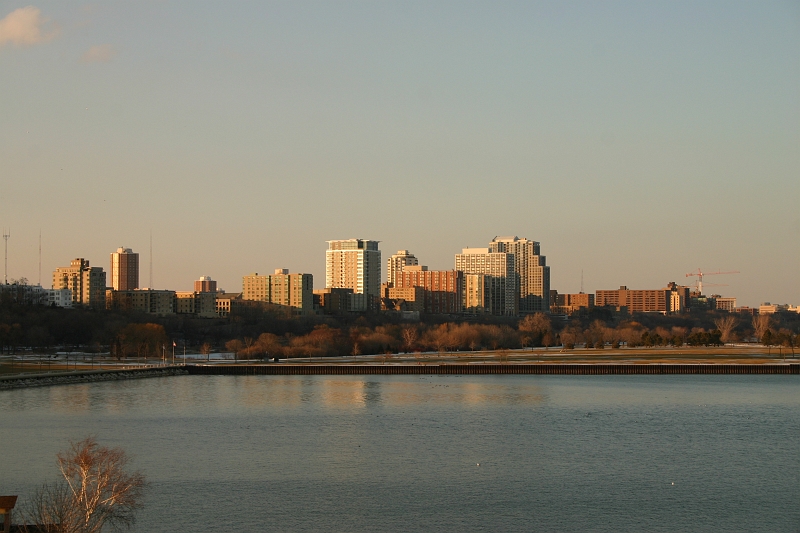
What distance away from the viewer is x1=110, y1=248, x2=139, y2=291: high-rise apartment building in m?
187

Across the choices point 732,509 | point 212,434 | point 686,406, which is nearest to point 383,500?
point 732,509

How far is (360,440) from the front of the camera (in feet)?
119

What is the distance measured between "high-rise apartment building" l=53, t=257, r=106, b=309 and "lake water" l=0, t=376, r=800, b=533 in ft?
328

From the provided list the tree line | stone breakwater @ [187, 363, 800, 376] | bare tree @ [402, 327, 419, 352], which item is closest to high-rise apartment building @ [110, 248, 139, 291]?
the tree line

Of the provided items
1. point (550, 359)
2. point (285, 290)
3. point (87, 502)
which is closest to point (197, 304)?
point (285, 290)

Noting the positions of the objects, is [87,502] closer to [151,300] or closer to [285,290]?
[151,300]

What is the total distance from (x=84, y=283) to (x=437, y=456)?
13322 cm

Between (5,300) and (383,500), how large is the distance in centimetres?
8960

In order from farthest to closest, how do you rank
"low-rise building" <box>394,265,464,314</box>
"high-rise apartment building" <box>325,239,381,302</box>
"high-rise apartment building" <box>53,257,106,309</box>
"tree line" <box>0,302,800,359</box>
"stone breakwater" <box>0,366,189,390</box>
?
"high-rise apartment building" <box>325,239,381,302</box> → "low-rise building" <box>394,265,464,314</box> → "high-rise apartment building" <box>53,257,106,309</box> → "tree line" <box>0,302,800,359</box> → "stone breakwater" <box>0,366,189,390</box>

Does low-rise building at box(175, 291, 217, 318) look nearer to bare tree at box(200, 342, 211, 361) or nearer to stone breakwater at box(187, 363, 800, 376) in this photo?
bare tree at box(200, 342, 211, 361)

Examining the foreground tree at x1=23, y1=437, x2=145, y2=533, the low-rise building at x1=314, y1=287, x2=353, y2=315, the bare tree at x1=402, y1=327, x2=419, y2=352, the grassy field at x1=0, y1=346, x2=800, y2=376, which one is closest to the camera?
the foreground tree at x1=23, y1=437, x2=145, y2=533

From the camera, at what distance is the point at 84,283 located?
155125mm

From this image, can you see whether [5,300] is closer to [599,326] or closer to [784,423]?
[599,326]

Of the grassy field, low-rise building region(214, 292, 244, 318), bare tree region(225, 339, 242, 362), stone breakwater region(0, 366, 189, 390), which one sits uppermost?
low-rise building region(214, 292, 244, 318)
